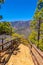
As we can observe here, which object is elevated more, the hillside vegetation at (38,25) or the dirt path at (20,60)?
the hillside vegetation at (38,25)

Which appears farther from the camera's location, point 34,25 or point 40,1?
point 34,25

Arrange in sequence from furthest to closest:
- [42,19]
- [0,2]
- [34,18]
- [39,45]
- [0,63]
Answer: [34,18]
[42,19]
[39,45]
[0,2]
[0,63]

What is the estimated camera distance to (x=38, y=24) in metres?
36.5

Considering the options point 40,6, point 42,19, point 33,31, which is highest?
point 40,6

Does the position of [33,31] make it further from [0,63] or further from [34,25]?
[0,63]

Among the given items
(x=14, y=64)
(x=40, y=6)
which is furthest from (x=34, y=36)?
(x=14, y=64)

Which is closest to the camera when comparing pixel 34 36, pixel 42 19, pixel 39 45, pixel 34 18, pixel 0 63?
pixel 0 63

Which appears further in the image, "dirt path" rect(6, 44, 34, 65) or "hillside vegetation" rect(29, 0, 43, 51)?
"hillside vegetation" rect(29, 0, 43, 51)

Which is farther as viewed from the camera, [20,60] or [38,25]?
[38,25]

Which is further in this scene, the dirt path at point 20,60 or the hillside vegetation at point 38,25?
the hillside vegetation at point 38,25

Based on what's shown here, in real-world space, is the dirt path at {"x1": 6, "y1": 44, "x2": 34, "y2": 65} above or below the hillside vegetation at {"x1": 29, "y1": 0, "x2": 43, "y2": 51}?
below

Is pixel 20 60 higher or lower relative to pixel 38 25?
lower

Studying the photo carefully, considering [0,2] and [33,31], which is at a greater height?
[0,2]

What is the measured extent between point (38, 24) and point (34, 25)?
1.93m
